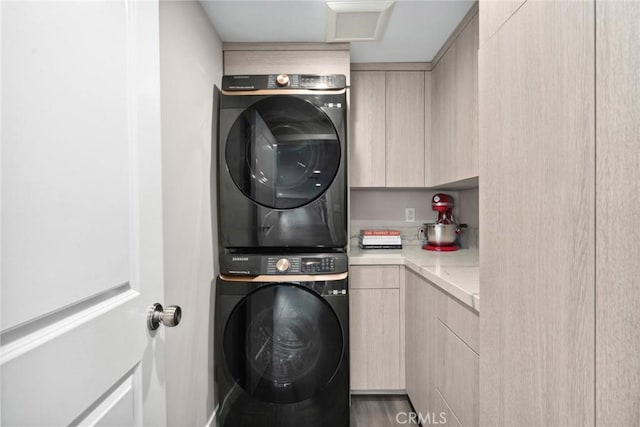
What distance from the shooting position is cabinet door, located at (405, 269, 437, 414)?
159cm

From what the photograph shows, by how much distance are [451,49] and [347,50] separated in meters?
0.63

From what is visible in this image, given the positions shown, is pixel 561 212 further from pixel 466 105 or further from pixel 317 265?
pixel 466 105

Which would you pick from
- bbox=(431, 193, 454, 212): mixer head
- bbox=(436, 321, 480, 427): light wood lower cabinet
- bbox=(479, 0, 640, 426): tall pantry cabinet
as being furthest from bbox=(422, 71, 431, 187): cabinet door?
bbox=(479, 0, 640, 426): tall pantry cabinet

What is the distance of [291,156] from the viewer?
1.71 meters

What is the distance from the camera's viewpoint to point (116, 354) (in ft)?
2.10

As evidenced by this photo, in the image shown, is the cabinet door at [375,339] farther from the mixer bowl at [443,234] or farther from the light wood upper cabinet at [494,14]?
the light wood upper cabinet at [494,14]

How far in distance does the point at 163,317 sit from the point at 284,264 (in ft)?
2.94

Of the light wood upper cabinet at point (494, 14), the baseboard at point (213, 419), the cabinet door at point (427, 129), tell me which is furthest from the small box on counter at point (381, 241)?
the light wood upper cabinet at point (494, 14)

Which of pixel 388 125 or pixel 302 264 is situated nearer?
pixel 302 264

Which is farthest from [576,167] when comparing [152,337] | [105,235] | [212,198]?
[212,198]

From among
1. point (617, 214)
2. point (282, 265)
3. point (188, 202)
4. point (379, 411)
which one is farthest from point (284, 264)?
point (617, 214)

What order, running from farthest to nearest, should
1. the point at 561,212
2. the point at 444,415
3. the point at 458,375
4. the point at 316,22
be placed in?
the point at 316,22 → the point at 444,415 → the point at 458,375 → the point at 561,212

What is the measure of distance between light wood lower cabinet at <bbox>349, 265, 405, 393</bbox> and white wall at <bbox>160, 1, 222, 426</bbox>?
888 mm

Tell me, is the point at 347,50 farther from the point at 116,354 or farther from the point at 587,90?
the point at 116,354
